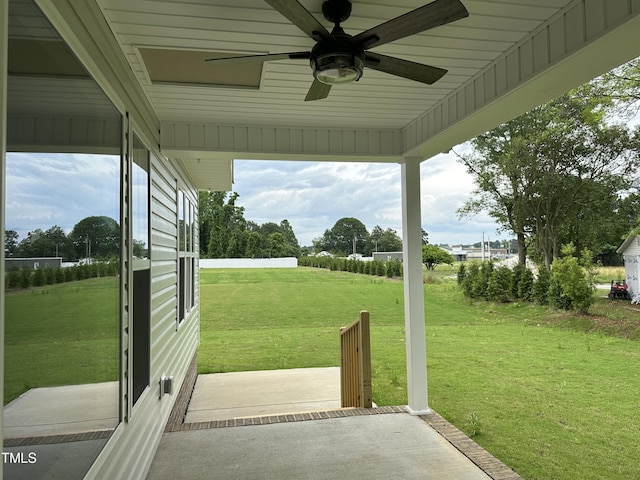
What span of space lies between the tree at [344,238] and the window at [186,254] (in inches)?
496

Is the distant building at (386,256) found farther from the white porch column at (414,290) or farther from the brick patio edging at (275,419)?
the brick patio edging at (275,419)

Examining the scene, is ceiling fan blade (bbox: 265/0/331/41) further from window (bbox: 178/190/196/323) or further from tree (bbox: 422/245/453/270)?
tree (bbox: 422/245/453/270)

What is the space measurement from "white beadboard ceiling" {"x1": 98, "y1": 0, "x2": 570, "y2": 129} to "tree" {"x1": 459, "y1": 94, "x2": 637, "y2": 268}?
34.6 ft

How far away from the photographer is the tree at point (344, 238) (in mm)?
19266

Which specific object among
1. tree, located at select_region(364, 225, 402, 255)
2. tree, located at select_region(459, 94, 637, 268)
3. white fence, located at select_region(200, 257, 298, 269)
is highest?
tree, located at select_region(459, 94, 637, 268)

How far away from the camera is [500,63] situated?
2525mm

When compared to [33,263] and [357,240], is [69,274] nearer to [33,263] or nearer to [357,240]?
[33,263]

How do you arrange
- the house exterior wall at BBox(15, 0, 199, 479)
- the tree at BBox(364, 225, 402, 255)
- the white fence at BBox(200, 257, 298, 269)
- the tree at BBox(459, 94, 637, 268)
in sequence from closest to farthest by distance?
the house exterior wall at BBox(15, 0, 199, 479), the tree at BBox(459, 94, 637, 268), the white fence at BBox(200, 257, 298, 269), the tree at BBox(364, 225, 402, 255)

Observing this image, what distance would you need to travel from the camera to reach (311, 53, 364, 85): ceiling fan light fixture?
1826mm

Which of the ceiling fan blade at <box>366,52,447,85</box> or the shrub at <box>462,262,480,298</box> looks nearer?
the ceiling fan blade at <box>366,52,447,85</box>

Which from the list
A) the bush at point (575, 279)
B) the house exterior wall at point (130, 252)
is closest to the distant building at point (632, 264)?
the bush at point (575, 279)

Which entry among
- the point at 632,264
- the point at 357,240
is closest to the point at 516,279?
the point at 632,264

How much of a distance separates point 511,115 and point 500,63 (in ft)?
1.47

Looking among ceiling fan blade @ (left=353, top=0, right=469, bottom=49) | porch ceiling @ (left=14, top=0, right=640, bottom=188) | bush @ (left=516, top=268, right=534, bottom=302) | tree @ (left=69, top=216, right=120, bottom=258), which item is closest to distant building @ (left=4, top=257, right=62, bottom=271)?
tree @ (left=69, top=216, right=120, bottom=258)
